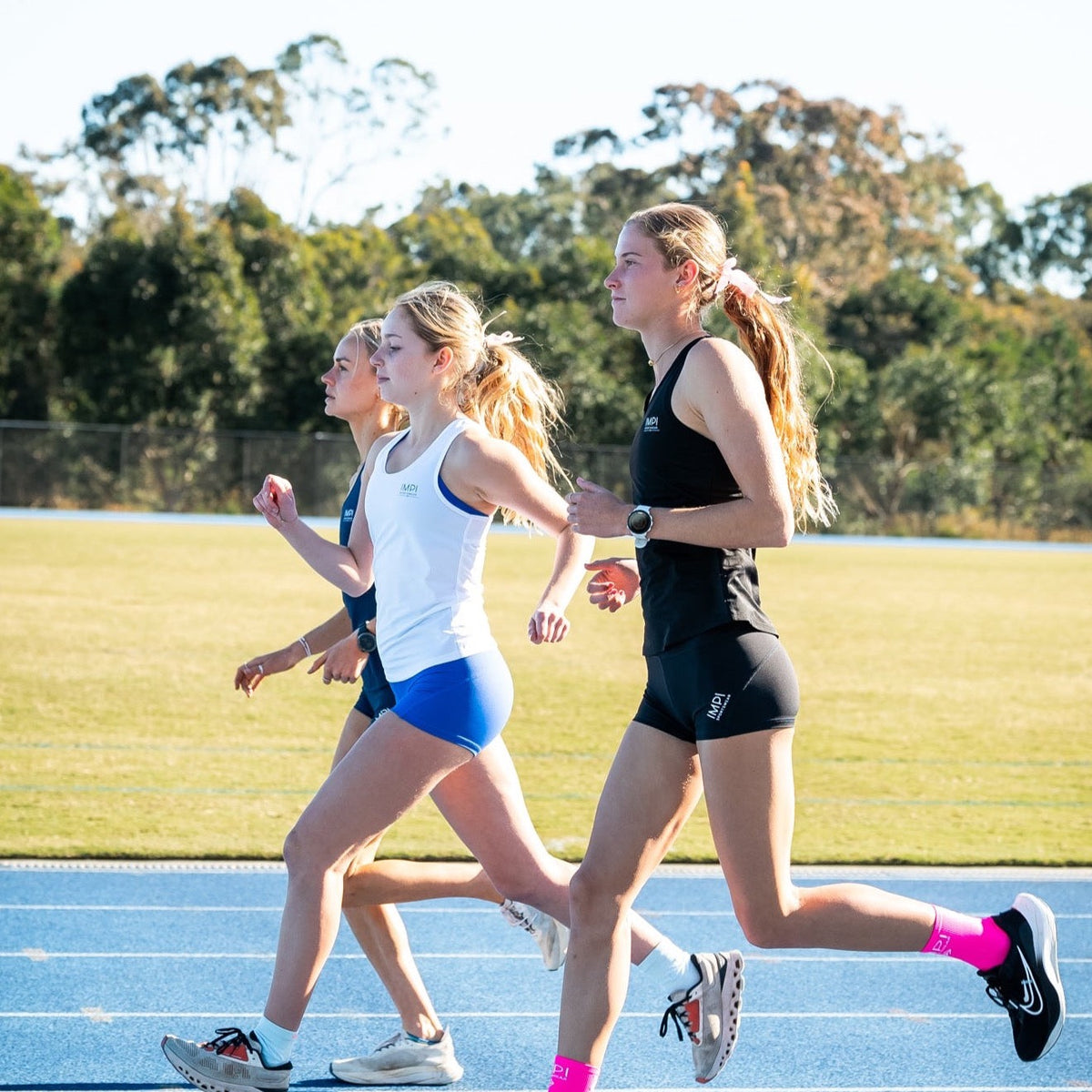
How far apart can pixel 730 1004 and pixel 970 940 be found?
62 centimetres

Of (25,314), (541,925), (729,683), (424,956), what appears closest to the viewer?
(729,683)

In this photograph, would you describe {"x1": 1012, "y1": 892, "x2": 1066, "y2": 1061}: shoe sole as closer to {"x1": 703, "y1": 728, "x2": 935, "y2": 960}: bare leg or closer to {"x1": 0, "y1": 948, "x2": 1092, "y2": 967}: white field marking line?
{"x1": 703, "y1": 728, "x2": 935, "y2": 960}: bare leg

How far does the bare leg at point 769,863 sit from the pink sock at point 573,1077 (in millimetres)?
474

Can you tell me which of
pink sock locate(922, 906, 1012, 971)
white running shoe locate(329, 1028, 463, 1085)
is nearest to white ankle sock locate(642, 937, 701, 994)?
pink sock locate(922, 906, 1012, 971)

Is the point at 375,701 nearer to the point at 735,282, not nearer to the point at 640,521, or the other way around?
the point at 640,521

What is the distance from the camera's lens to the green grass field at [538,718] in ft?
26.8

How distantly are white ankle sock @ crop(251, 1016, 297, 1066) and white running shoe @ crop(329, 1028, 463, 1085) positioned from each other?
53 cm

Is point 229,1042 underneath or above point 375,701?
underneath

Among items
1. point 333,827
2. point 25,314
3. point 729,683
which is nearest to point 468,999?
point 333,827

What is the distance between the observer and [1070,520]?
151 feet

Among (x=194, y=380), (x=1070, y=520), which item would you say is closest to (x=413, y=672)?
(x=194, y=380)

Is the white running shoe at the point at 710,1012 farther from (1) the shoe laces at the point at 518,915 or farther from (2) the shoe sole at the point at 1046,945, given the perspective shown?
(2) the shoe sole at the point at 1046,945

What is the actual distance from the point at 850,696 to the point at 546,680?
2.70 m

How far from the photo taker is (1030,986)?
405cm
